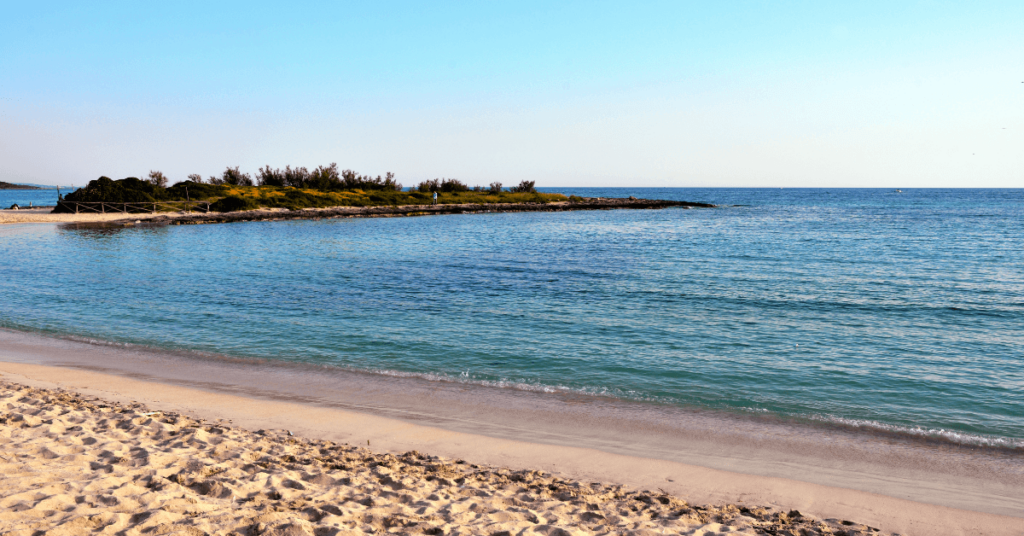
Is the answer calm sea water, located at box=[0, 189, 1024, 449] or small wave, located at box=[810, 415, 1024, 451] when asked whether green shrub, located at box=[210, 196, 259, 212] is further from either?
small wave, located at box=[810, 415, 1024, 451]

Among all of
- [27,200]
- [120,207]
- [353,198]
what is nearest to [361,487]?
[120,207]

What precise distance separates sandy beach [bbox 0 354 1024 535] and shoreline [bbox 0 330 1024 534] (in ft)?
0.09

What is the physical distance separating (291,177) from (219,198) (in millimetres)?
17353

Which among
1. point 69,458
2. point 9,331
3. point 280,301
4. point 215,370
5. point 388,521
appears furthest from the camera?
point 280,301

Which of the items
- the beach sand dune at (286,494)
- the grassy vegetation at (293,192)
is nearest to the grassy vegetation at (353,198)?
the grassy vegetation at (293,192)

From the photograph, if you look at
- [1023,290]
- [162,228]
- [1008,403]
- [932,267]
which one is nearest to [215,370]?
[1008,403]

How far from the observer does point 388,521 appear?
4852 millimetres

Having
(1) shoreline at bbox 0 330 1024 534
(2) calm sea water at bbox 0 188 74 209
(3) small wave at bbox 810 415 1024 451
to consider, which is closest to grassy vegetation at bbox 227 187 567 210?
(2) calm sea water at bbox 0 188 74 209

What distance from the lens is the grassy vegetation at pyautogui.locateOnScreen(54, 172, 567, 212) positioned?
2279 inches

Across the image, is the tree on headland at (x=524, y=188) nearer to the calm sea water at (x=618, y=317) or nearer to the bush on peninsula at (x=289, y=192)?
the bush on peninsula at (x=289, y=192)

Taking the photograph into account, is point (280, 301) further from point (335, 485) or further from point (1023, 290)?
point (1023, 290)

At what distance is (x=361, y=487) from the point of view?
5602 mm

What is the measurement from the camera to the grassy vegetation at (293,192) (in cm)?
5788

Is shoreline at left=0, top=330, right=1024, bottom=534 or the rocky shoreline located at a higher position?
the rocky shoreline
